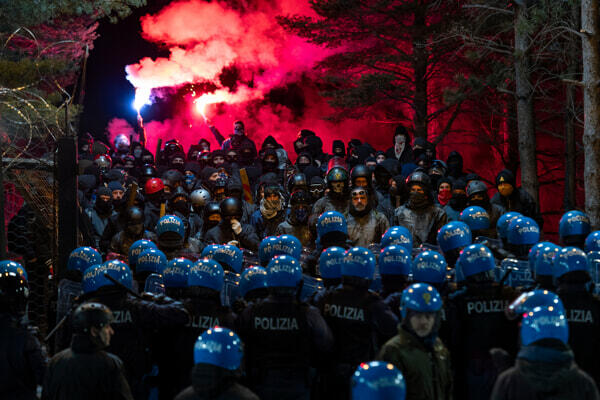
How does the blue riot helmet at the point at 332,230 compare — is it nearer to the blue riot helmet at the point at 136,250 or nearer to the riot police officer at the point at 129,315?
the blue riot helmet at the point at 136,250

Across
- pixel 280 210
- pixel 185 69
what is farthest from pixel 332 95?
pixel 185 69

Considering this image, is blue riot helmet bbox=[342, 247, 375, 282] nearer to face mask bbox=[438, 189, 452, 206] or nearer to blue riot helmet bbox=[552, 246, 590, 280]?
blue riot helmet bbox=[552, 246, 590, 280]

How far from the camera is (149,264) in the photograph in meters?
7.98

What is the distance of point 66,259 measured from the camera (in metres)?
8.78

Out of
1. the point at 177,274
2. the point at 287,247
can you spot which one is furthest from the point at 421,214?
the point at 177,274

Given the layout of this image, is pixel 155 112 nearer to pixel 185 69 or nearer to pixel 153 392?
pixel 185 69

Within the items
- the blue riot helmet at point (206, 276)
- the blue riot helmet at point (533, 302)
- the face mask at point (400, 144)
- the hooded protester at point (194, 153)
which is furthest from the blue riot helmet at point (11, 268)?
the hooded protester at point (194, 153)

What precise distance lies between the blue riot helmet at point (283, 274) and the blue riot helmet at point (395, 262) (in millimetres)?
1114

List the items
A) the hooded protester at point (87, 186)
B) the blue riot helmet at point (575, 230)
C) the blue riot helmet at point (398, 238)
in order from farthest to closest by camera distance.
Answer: the hooded protester at point (87, 186), the blue riot helmet at point (575, 230), the blue riot helmet at point (398, 238)

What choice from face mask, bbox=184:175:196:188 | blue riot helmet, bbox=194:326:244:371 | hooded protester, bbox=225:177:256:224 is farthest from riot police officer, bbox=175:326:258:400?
face mask, bbox=184:175:196:188

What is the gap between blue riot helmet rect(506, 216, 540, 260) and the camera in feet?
27.0

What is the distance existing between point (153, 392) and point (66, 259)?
259cm

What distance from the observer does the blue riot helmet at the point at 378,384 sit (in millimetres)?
3729

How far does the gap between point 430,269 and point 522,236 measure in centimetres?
223
